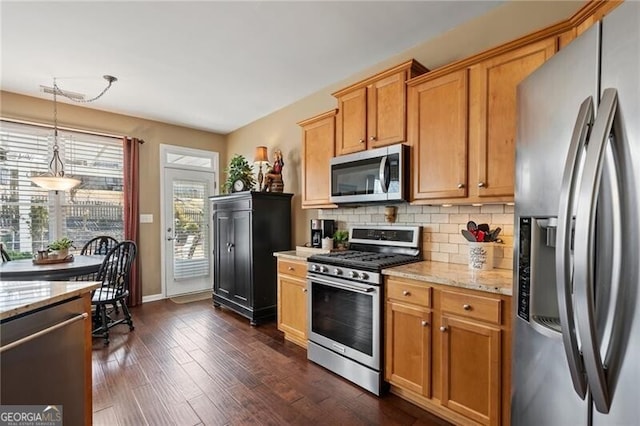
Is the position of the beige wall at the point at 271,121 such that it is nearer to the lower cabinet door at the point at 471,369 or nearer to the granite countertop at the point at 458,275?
the granite countertop at the point at 458,275

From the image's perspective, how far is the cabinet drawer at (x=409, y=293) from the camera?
1882 mm

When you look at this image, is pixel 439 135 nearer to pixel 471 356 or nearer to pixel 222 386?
pixel 471 356

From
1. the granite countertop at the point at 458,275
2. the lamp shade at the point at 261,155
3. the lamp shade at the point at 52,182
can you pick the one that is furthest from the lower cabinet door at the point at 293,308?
the lamp shade at the point at 52,182

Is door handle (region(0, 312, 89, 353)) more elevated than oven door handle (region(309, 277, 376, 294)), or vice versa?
door handle (region(0, 312, 89, 353))

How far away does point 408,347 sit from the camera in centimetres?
198

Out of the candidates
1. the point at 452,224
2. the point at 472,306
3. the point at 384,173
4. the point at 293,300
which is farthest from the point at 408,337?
the point at 293,300

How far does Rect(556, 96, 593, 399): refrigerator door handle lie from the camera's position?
3.06 feet

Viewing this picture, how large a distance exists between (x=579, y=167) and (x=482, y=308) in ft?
3.16

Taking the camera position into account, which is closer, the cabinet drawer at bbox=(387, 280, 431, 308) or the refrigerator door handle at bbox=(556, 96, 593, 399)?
the refrigerator door handle at bbox=(556, 96, 593, 399)

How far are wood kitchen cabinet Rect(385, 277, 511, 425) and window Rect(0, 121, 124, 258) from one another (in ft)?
13.5

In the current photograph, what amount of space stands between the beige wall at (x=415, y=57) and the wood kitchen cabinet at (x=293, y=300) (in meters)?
0.79

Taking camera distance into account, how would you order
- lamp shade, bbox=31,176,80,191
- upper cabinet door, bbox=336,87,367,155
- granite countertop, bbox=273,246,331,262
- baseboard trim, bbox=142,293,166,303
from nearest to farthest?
upper cabinet door, bbox=336,87,367,155
lamp shade, bbox=31,176,80,191
granite countertop, bbox=273,246,331,262
baseboard trim, bbox=142,293,166,303

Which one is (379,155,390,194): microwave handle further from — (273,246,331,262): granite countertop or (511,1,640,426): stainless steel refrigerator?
(511,1,640,426): stainless steel refrigerator

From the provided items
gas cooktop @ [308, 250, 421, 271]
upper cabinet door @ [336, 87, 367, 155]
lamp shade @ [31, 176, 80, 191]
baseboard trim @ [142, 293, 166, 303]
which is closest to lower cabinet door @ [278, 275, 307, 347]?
gas cooktop @ [308, 250, 421, 271]
